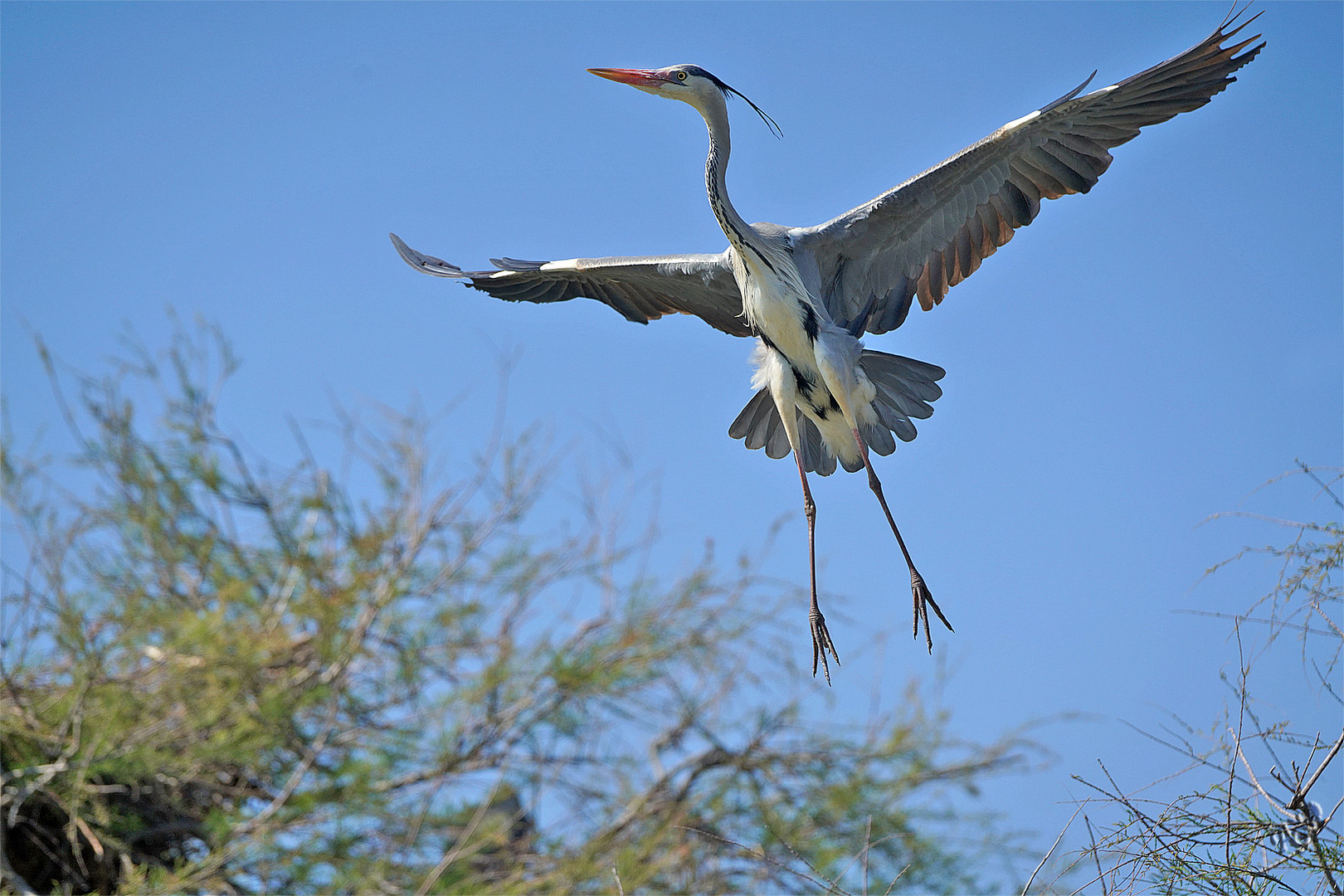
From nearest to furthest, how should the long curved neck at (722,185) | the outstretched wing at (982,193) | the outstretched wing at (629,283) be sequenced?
the outstretched wing at (982,193), the long curved neck at (722,185), the outstretched wing at (629,283)

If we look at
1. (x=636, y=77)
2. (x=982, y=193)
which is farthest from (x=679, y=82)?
(x=982, y=193)

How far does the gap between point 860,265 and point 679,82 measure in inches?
42.6

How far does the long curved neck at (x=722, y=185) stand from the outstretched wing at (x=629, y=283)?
40 centimetres

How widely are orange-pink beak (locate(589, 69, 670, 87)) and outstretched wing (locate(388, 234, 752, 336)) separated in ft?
2.44

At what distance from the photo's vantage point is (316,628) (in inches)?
368

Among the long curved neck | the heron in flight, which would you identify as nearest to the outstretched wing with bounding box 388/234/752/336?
the heron in flight

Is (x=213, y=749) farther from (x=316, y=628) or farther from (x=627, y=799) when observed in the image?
(x=627, y=799)

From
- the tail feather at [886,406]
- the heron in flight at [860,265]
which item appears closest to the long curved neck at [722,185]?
the heron in flight at [860,265]

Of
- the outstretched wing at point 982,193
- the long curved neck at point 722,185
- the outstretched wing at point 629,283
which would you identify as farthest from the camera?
the outstretched wing at point 629,283

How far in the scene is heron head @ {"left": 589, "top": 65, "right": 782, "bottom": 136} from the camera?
4949 mm

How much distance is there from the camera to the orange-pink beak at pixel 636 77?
500 cm

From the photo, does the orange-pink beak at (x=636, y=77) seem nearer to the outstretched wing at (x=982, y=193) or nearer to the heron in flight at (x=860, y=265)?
the heron in flight at (x=860, y=265)

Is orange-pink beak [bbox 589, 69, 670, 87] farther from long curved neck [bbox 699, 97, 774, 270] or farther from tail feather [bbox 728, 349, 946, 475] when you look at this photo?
tail feather [bbox 728, 349, 946, 475]

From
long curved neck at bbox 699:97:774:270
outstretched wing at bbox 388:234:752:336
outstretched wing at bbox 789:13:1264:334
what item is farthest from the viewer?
outstretched wing at bbox 388:234:752:336
